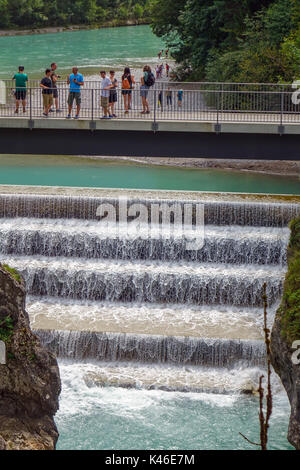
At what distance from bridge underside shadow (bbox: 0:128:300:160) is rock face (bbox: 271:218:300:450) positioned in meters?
6.36

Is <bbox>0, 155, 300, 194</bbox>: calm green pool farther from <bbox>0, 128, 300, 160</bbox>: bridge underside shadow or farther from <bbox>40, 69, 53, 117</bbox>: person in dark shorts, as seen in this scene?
<bbox>40, 69, 53, 117</bbox>: person in dark shorts

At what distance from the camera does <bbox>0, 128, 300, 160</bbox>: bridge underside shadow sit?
25.5 m

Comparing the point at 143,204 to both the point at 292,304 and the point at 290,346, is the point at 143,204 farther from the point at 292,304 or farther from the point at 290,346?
→ the point at 290,346

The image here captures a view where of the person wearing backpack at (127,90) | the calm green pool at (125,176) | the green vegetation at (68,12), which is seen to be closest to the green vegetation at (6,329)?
the person wearing backpack at (127,90)

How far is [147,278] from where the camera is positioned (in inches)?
914

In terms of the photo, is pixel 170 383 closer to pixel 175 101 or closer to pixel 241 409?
pixel 241 409

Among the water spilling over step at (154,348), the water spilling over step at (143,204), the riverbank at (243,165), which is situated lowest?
the water spilling over step at (154,348)

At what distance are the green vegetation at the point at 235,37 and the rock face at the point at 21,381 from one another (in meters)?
18.8

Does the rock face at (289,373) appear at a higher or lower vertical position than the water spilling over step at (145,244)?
lower

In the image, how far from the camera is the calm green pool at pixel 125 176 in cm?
3070

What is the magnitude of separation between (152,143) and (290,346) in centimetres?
964

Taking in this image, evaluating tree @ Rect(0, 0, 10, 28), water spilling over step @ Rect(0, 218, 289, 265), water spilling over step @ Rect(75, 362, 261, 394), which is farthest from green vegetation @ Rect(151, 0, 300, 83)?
tree @ Rect(0, 0, 10, 28)

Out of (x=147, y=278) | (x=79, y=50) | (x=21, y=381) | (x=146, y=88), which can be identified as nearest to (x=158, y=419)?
(x=21, y=381)

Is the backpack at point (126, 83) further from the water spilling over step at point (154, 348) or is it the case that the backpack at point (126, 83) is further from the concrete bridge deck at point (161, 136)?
the water spilling over step at point (154, 348)
